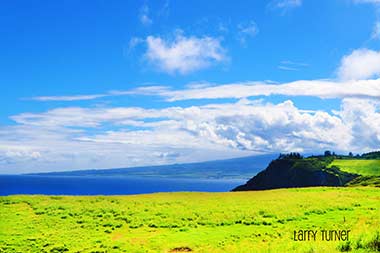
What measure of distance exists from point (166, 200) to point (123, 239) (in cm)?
1842

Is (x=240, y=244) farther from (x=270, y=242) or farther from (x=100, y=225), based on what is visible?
(x=100, y=225)

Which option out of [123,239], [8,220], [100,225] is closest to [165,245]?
[123,239]

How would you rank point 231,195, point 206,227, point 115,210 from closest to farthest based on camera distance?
point 206,227
point 115,210
point 231,195

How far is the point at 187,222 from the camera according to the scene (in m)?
37.6

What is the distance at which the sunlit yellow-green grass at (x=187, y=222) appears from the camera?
29.9 metres

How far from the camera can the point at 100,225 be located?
37500mm

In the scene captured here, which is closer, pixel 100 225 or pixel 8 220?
pixel 100 225

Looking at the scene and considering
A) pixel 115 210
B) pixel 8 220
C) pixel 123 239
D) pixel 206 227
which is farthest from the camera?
pixel 115 210

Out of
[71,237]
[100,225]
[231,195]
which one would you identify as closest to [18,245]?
[71,237]

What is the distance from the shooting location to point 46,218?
40.5 metres

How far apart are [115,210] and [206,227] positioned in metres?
12.1

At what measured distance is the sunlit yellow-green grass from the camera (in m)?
29.9

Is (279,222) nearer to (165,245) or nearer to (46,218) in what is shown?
(165,245)

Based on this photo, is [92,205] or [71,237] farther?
[92,205]
